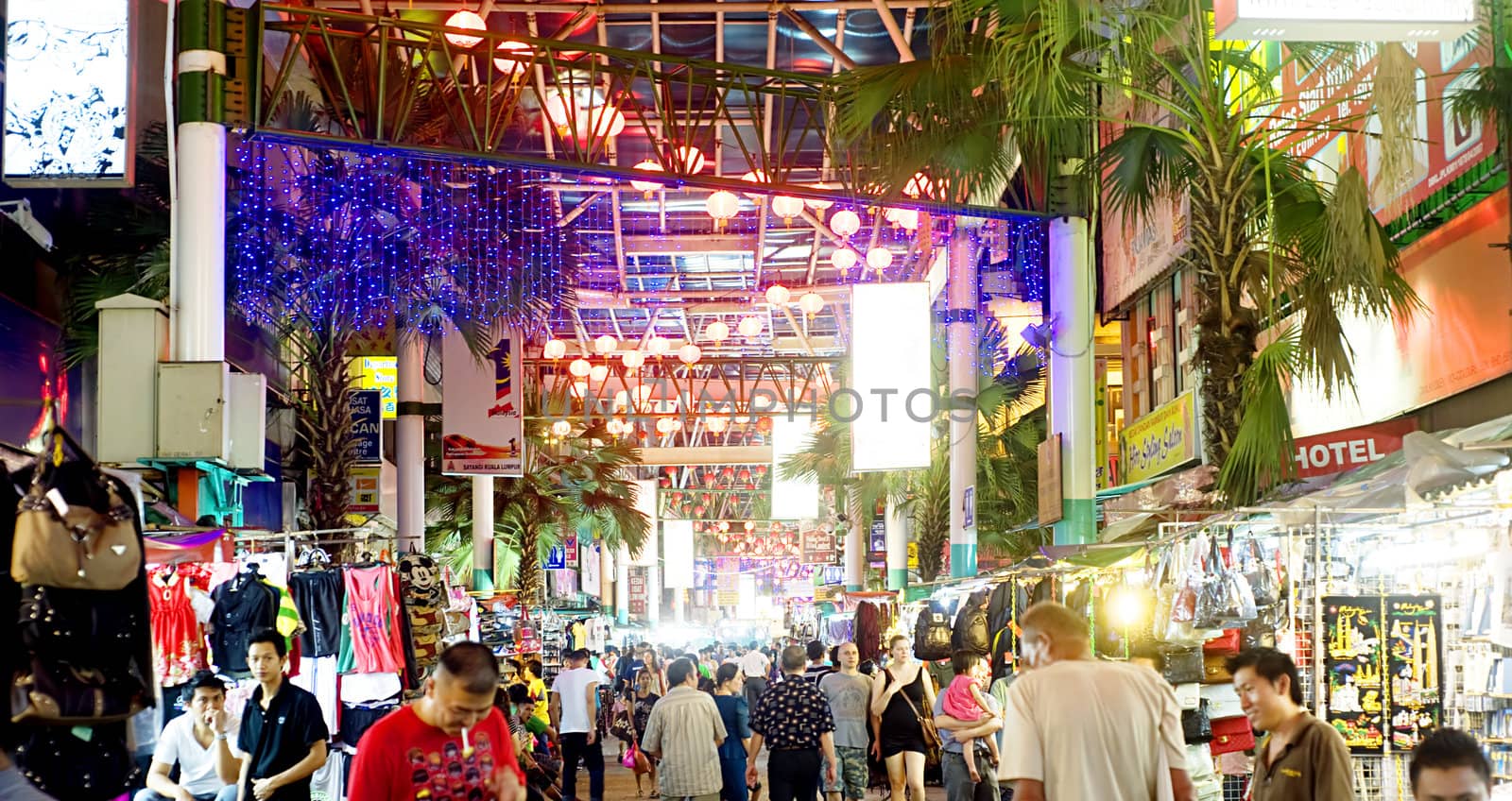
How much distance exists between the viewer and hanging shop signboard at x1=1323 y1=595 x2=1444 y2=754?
28.7 ft

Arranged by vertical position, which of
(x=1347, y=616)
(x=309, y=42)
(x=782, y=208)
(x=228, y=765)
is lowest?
(x=228, y=765)

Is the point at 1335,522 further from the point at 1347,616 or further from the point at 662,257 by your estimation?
the point at 662,257

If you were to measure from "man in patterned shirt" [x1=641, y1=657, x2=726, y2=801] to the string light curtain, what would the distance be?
6.10 metres

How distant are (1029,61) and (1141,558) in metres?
3.98

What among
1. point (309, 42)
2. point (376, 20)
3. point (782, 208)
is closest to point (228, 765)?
point (376, 20)

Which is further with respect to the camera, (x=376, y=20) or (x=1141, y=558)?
(x=376, y=20)

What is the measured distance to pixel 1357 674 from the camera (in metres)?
8.88

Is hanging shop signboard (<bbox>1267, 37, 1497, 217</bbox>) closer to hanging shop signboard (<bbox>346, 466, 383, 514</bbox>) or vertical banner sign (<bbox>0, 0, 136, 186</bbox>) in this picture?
vertical banner sign (<bbox>0, 0, 136, 186</bbox>)

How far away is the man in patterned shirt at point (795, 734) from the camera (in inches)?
507

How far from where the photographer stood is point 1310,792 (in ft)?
22.1

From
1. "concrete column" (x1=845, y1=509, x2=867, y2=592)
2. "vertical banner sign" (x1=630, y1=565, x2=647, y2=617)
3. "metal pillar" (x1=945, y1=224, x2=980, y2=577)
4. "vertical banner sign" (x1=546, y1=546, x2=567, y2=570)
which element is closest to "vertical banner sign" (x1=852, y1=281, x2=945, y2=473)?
"metal pillar" (x1=945, y1=224, x2=980, y2=577)

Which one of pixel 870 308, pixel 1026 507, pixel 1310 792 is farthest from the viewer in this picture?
pixel 1026 507

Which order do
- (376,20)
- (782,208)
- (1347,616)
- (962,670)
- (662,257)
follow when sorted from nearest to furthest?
(1347,616), (962,670), (376,20), (782,208), (662,257)

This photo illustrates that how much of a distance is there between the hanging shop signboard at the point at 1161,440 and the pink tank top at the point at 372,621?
8122 mm
